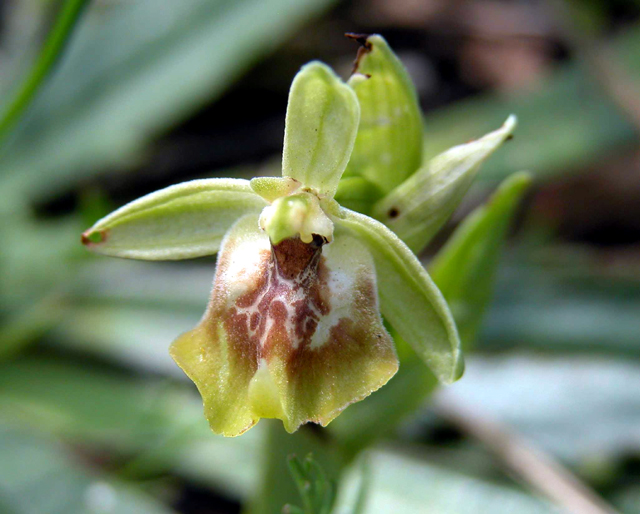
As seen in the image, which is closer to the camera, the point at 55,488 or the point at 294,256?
the point at 294,256

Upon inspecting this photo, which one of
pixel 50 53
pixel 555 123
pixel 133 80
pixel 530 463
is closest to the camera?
pixel 50 53

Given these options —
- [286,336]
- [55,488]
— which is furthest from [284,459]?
[55,488]

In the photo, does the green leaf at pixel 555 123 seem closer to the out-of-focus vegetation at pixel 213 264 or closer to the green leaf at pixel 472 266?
the out-of-focus vegetation at pixel 213 264

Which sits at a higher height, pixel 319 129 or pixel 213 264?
pixel 319 129

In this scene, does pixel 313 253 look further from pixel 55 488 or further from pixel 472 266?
pixel 55 488

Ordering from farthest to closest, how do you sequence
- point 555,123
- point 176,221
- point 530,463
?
point 555,123 < point 530,463 < point 176,221

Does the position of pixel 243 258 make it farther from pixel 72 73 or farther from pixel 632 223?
pixel 632 223

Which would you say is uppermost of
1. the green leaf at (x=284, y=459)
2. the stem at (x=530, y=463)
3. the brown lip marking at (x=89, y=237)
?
the brown lip marking at (x=89, y=237)

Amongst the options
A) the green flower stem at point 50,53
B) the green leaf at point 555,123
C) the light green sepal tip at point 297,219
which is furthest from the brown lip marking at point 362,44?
the green leaf at point 555,123
